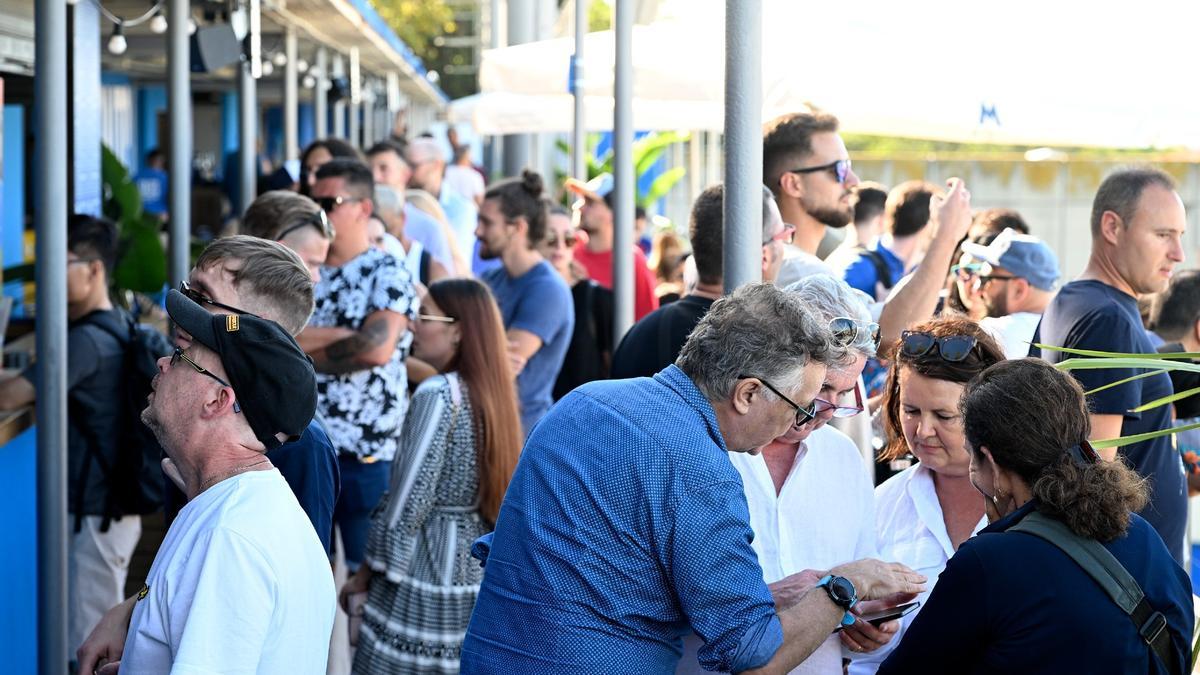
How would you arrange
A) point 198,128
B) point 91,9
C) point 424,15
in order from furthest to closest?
point 424,15, point 198,128, point 91,9

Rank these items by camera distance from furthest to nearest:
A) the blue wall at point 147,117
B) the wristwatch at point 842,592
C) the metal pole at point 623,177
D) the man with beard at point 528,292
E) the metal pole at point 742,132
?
1. the blue wall at point 147,117
2. the man with beard at point 528,292
3. the metal pole at point 623,177
4. the metal pole at point 742,132
5. the wristwatch at point 842,592

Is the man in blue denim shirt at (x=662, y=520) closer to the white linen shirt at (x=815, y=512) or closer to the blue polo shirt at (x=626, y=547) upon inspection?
the blue polo shirt at (x=626, y=547)

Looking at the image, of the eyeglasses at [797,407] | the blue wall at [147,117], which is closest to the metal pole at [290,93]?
the eyeglasses at [797,407]

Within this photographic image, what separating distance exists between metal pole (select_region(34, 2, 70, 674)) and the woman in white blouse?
2339 millimetres

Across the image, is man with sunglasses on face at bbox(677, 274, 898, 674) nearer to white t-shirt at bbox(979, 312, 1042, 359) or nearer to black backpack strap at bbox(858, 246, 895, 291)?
white t-shirt at bbox(979, 312, 1042, 359)

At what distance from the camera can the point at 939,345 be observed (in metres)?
3.16

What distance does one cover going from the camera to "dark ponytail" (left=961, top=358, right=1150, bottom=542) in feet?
7.90

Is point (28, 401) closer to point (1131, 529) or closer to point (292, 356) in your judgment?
point (292, 356)

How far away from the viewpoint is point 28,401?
4.84 meters

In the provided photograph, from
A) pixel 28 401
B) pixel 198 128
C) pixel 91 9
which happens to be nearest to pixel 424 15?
pixel 198 128

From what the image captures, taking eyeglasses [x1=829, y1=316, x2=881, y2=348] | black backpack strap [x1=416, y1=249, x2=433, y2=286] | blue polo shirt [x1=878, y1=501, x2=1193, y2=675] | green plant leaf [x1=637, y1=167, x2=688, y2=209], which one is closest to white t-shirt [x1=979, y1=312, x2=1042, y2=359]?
eyeglasses [x1=829, y1=316, x2=881, y2=348]

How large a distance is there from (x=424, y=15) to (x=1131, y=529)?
49.8m

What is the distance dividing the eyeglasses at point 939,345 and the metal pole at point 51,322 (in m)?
2.35

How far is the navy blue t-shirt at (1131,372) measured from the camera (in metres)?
3.94
